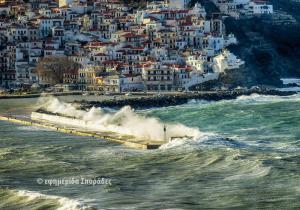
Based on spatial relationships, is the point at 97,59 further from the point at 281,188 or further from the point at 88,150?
the point at 281,188

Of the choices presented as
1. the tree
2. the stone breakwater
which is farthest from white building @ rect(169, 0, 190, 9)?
the stone breakwater

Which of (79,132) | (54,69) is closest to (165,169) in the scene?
(79,132)

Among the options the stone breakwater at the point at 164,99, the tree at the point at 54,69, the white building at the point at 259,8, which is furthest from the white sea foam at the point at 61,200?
the white building at the point at 259,8

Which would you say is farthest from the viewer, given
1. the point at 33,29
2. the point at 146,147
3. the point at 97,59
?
the point at 33,29

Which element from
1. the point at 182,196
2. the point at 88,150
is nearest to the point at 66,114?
the point at 88,150

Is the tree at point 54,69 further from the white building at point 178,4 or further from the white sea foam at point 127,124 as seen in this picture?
the white building at point 178,4

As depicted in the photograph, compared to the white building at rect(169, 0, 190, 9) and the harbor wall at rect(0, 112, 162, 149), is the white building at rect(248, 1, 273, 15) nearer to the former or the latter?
the white building at rect(169, 0, 190, 9)

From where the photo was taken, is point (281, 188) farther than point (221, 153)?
No
